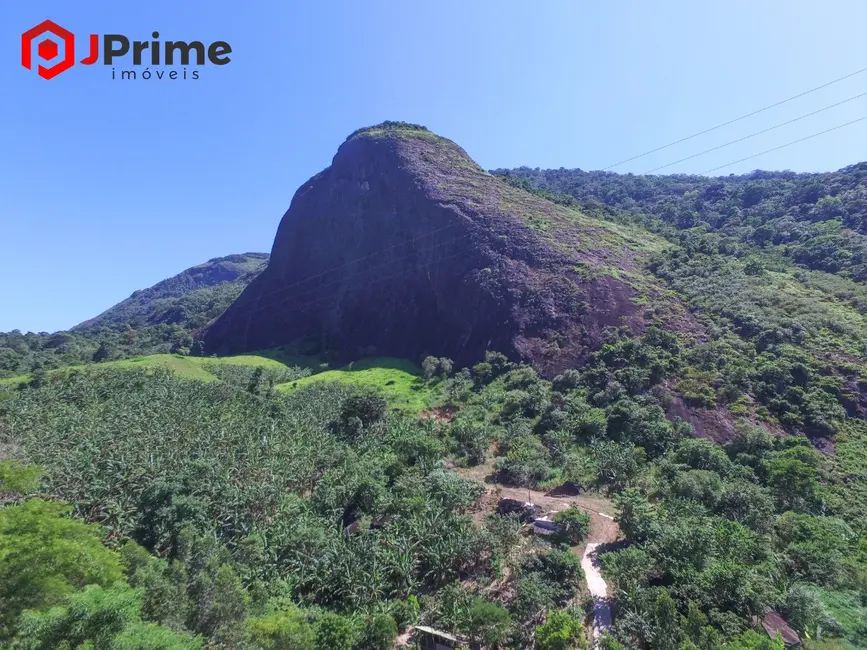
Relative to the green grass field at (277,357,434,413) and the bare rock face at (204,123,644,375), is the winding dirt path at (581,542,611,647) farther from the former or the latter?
the bare rock face at (204,123,644,375)

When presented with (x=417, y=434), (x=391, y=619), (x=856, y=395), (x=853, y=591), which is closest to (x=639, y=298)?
(x=856, y=395)

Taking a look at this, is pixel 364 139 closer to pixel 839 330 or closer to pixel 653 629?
pixel 839 330

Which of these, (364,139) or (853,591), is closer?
(853,591)

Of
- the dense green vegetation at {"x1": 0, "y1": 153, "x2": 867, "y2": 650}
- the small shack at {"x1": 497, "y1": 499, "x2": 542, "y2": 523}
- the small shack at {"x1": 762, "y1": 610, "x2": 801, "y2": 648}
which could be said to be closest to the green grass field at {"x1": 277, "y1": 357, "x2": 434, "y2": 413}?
the dense green vegetation at {"x1": 0, "y1": 153, "x2": 867, "y2": 650}

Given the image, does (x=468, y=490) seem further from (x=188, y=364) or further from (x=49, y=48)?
(x=188, y=364)

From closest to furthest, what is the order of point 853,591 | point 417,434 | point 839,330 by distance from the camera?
point 853,591 → point 417,434 → point 839,330

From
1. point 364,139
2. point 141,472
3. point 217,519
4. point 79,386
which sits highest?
point 364,139
